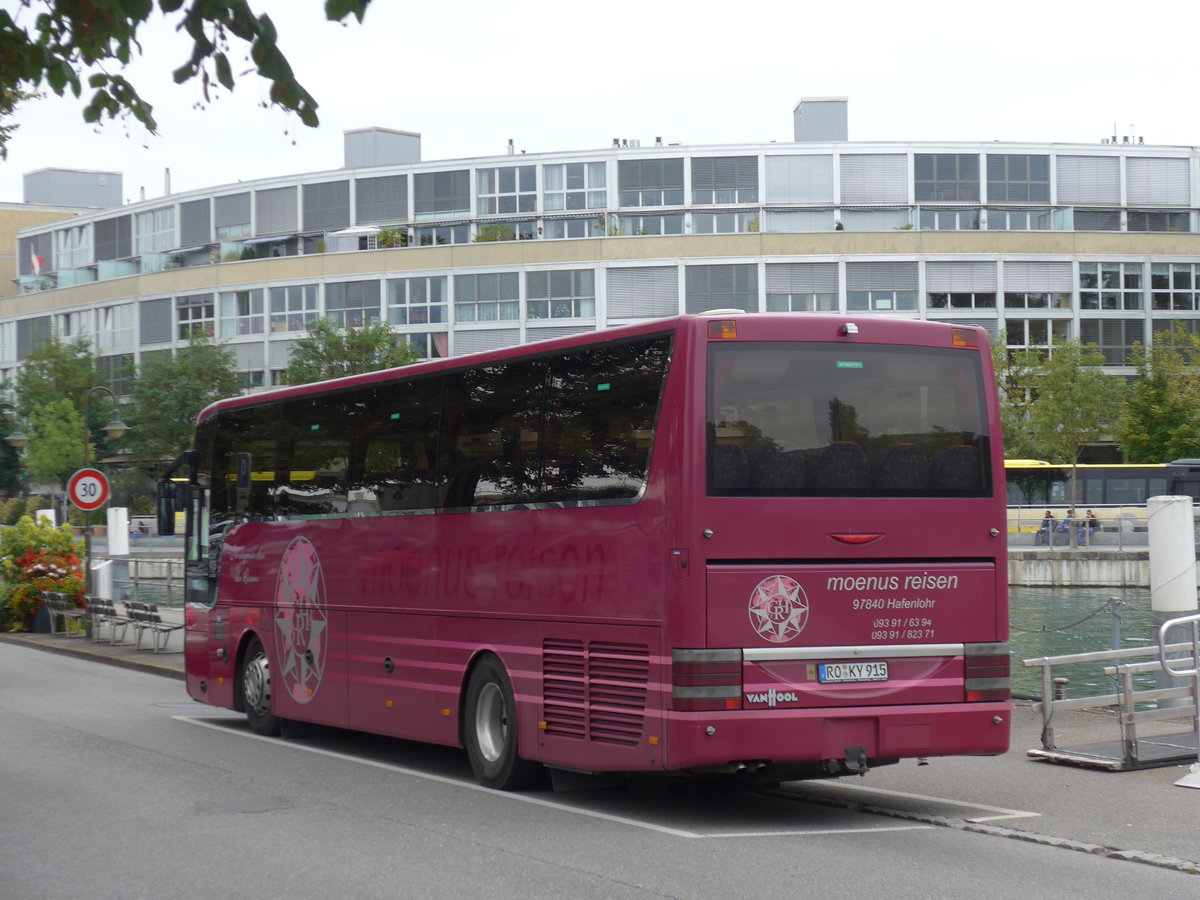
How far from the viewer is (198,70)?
6746 mm

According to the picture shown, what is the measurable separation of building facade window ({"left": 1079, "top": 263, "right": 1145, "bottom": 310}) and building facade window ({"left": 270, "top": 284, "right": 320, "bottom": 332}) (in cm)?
3680

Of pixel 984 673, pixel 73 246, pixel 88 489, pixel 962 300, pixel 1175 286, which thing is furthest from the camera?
pixel 73 246

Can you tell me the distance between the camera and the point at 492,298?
242 feet

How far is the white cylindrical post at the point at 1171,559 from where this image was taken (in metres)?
14.3

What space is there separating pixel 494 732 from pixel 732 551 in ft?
9.54

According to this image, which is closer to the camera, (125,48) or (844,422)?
(125,48)

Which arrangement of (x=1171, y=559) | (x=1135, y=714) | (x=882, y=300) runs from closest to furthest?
(x=1135, y=714) < (x=1171, y=559) < (x=882, y=300)

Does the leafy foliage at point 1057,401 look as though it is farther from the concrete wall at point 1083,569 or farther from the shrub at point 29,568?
the shrub at point 29,568

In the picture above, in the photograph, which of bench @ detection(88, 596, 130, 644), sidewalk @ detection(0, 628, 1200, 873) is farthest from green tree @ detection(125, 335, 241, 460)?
sidewalk @ detection(0, 628, 1200, 873)

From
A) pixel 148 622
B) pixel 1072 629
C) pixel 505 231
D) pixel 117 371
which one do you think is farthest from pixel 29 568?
pixel 117 371

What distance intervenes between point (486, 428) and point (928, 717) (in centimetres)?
396

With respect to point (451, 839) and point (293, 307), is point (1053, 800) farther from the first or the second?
point (293, 307)

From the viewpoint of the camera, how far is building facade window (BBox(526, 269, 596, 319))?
239ft

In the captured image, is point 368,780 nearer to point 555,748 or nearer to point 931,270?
point 555,748
